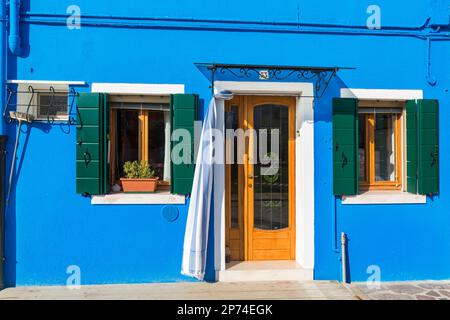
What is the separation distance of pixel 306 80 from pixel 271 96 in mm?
528

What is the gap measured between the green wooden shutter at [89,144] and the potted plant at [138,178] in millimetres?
342

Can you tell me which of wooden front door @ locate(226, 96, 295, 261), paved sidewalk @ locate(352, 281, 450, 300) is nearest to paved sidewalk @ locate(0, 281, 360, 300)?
paved sidewalk @ locate(352, 281, 450, 300)

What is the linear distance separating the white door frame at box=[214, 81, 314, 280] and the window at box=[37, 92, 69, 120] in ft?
6.54

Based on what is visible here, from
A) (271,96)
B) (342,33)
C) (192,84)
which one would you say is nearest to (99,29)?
(192,84)

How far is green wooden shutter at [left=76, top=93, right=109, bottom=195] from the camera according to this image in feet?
15.5

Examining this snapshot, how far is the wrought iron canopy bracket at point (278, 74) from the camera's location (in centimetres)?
487

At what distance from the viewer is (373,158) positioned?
5.43m

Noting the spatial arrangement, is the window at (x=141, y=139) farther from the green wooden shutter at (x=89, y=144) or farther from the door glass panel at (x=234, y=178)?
the door glass panel at (x=234, y=178)

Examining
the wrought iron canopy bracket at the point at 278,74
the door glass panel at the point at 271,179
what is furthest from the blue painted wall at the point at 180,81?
the door glass panel at the point at 271,179

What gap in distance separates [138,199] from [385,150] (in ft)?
11.6

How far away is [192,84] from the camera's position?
16.2ft

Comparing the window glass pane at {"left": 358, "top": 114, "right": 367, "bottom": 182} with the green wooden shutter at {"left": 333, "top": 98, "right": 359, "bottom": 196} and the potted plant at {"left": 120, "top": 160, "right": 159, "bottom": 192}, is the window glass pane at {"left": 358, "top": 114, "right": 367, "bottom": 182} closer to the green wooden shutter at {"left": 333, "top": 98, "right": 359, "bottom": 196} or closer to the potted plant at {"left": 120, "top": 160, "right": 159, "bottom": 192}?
the green wooden shutter at {"left": 333, "top": 98, "right": 359, "bottom": 196}

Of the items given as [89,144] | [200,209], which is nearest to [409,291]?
[200,209]

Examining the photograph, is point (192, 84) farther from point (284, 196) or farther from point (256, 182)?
point (284, 196)
